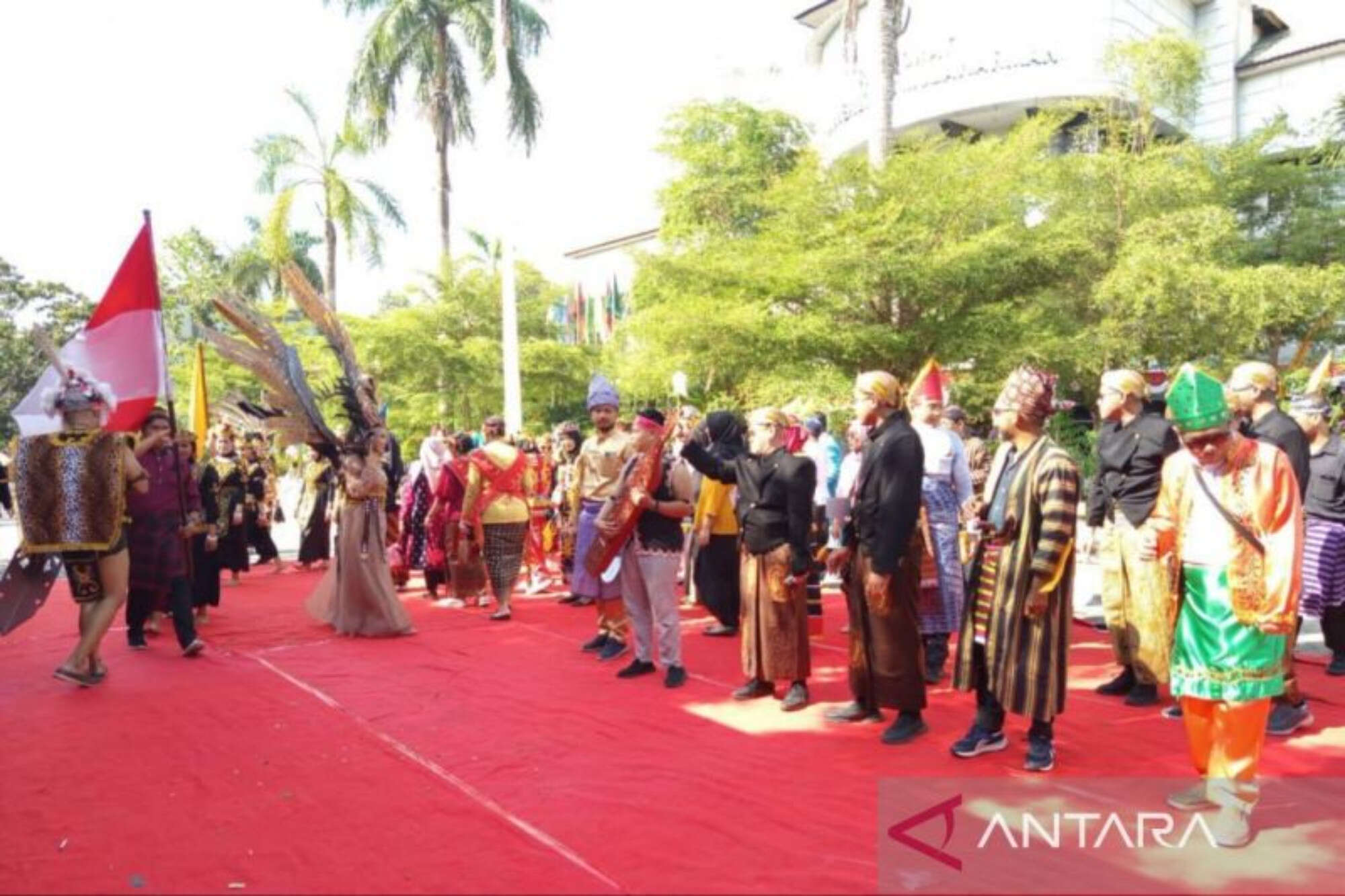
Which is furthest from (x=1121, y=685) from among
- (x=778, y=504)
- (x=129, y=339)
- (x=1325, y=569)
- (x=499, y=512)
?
(x=129, y=339)

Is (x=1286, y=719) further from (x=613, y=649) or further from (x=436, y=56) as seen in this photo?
(x=436, y=56)

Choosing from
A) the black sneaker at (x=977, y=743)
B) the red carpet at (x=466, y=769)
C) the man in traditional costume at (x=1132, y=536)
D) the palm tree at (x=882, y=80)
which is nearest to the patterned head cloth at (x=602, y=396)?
the red carpet at (x=466, y=769)

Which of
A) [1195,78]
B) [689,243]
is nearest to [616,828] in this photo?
[689,243]

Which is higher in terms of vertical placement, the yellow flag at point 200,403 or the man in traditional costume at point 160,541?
the yellow flag at point 200,403

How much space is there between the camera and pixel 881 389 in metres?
4.90

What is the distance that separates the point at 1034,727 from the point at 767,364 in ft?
38.2

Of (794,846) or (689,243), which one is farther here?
(689,243)

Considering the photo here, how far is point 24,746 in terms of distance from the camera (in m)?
4.82

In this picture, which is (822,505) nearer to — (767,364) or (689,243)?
(767,364)

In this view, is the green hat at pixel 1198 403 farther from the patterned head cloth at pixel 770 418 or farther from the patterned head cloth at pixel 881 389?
the patterned head cloth at pixel 770 418

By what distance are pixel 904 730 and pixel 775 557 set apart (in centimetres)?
109

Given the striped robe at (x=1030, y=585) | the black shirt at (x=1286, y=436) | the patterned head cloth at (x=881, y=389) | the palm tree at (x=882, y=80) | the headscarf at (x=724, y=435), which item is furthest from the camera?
the palm tree at (x=882, y=80)

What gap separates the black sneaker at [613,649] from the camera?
671 centimetres

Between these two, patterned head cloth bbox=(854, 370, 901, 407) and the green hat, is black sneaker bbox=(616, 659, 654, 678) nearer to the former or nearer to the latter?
patterned head cloth bbox=(854, 370, 901, 407)
